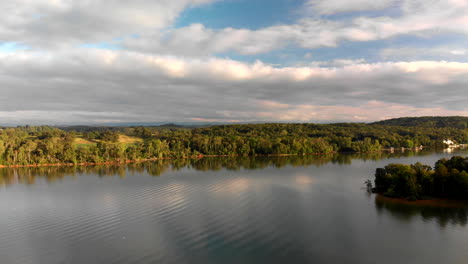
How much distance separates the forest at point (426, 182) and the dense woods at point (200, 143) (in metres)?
40.6

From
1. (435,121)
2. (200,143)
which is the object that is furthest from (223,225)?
(435,121)

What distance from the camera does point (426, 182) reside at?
24.1 metres

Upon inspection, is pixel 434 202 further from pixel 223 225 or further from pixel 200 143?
pixel 200 143

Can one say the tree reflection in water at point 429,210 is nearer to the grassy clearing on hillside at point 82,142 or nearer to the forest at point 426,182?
the forest at point 426,182

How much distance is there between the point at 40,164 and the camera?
51750mm

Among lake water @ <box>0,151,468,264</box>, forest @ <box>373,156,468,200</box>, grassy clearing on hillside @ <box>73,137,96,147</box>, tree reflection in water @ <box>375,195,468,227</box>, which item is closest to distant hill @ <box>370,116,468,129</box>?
forest @ <box>373,156,468,200</box>

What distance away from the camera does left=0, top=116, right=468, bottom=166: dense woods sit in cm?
5419

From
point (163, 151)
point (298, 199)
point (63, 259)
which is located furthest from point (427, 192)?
point (163, 151)

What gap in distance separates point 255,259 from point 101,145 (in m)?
53.8

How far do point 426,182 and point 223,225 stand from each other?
60.9 ft

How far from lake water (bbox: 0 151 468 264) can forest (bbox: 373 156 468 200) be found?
2.20 m

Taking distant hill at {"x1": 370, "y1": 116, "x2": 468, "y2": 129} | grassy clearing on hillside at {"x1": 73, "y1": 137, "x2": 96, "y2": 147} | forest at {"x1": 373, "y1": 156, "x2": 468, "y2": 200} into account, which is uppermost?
distant hill at {"x1": 370, "y1": 116, "x2": 468, "y2": 129}

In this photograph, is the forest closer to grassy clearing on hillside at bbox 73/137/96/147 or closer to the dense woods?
the dense woods

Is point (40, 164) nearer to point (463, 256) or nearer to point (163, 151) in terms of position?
point (163, 151)
